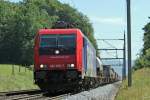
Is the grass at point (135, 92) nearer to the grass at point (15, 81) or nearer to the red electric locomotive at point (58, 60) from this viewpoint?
the red electric locomotive at point (58, 60)

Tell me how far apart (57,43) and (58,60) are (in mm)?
1005

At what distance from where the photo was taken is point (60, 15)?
141m

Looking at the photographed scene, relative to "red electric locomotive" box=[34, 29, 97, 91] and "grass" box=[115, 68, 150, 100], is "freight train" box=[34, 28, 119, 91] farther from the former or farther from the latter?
"grass" box=[115, 68, 150, 100]

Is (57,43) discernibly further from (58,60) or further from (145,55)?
(145,55)

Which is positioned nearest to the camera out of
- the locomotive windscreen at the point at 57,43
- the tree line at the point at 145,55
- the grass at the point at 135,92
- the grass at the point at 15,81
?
the grass at the point at 135,92

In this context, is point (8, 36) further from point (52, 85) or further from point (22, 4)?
point (52, 85)

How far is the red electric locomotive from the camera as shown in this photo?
33750mm

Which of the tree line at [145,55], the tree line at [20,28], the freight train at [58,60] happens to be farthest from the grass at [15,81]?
the tree line at [145,55]

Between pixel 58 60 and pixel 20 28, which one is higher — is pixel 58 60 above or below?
below

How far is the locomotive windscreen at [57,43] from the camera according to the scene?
34000 millimetres

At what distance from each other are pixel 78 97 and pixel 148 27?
9469cm

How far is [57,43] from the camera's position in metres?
34.2

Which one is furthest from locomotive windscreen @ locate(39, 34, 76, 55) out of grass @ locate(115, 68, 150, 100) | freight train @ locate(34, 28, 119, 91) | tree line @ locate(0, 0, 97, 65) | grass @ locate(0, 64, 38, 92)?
tree line @ locate(0, 0, 97, 65)

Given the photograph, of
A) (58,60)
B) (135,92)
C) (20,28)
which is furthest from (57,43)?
(20,28)
